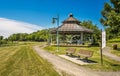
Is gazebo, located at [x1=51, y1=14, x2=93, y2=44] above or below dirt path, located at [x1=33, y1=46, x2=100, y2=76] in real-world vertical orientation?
above

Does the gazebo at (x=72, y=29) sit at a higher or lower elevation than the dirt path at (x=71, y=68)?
higher

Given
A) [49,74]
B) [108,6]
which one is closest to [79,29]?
[108,6]

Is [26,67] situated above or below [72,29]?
below

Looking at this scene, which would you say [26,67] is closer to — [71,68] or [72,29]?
[71,68]

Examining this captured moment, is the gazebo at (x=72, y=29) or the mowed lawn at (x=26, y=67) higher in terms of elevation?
the gazebo at (x=72, y=29)

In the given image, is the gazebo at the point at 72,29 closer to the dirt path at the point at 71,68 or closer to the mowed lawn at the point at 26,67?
the mowed lawn at the point at 26,67

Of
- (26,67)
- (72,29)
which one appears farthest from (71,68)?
(72,29)

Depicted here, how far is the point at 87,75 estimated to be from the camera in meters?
11.4

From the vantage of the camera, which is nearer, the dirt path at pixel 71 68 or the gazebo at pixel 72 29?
the dirt path at pixel 71 68

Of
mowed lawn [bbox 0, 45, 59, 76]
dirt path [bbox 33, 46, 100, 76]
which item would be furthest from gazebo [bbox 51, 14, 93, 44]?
dirt path [bbox 33, 46, 100, 76]

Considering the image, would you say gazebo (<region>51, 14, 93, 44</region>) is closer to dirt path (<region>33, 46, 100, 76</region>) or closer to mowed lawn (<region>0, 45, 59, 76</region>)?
mowed lawn (<region>0, 45, 59, 76</region>)

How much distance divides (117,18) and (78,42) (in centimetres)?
1580

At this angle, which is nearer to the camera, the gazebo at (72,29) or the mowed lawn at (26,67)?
the mowed lawn at (26,67)

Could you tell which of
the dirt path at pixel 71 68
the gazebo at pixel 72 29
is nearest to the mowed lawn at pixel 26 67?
the dirt path at pixel 71 68
